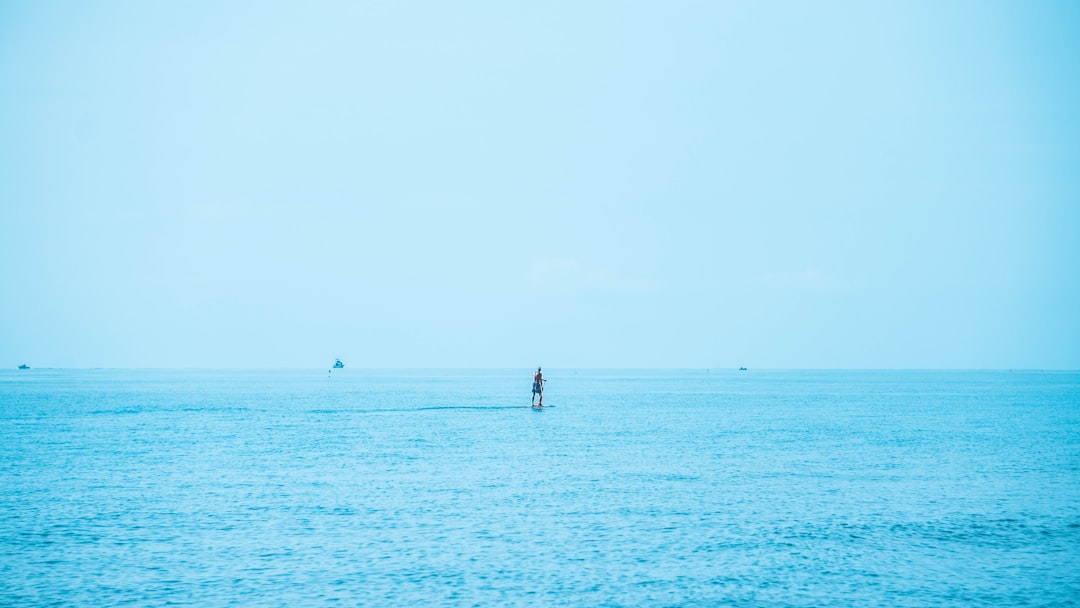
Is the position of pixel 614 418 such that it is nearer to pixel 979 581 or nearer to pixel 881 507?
A: pixel 881 507

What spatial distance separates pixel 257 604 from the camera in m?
20.5

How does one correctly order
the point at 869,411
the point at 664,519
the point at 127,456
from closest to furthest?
1. the point at 664,519
2. the point at 127,456
3. the point at 869,411

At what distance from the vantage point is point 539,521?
29.2 m

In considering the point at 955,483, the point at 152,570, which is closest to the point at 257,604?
the point at 152,570

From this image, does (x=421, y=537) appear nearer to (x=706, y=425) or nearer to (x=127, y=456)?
(x=127, y=456)

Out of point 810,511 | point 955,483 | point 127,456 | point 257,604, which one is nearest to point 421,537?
point 257,604

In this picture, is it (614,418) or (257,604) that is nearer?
(257,604)

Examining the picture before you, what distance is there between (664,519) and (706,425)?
42.0 metres

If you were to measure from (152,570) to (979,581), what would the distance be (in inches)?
752

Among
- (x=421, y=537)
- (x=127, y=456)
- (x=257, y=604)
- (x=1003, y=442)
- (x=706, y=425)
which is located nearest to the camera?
(x=257, y=604)

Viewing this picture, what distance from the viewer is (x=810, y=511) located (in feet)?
102

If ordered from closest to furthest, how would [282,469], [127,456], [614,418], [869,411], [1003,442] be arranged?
[282,469], [127,456], [1003,442], [614,418], [869,411]

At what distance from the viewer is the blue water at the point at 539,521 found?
2166 centimetres

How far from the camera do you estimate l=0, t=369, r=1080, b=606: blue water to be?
2166cm
